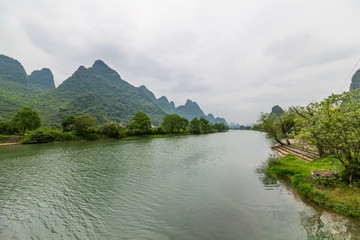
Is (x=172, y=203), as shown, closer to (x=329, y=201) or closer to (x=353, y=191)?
(x=329, y=201)

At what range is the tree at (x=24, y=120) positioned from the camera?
188 ft

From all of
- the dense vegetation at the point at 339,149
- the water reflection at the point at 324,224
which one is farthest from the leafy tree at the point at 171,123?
the water reflection at the point at 324,224

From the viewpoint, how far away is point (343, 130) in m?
9.48

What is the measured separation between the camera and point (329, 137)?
979 cm

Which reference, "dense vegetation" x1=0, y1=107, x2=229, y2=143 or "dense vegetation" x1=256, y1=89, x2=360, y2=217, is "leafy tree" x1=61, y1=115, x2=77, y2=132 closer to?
"dense vegetation" x1=0, y1=107, x2=229, y2=143

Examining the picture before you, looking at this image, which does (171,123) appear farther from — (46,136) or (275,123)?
(275,123)

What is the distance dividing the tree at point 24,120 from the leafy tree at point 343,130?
3396 inches

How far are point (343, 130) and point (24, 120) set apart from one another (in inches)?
3474

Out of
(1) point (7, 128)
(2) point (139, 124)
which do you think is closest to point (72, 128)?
(1) point (7, 128)

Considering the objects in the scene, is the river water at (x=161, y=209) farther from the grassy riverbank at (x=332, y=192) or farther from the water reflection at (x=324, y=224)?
the grassy riverbank at (x=332, y=192)

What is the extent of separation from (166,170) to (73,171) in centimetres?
1212

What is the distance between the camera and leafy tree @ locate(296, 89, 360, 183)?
8.98 metres

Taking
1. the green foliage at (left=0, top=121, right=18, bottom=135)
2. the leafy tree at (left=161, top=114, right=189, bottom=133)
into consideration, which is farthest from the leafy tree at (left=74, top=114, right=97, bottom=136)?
the leafy tree at (left=161, top=114, right=189, bottom=133)

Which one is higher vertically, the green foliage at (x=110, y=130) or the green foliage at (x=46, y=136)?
the green foliage at (x=110, y=130)
